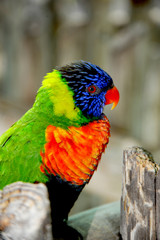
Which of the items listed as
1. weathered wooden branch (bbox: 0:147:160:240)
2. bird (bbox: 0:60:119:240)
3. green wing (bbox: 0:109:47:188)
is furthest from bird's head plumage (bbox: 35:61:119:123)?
weathered wooden branch (bbox: 0:147:160:240)

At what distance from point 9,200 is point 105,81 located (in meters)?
0.74

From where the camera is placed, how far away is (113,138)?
113 inches

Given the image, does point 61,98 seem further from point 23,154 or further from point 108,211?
point 108,211

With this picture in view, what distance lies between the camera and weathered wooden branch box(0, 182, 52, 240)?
76 centimetres

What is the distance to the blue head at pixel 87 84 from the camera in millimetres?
1312

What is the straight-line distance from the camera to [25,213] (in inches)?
30.3

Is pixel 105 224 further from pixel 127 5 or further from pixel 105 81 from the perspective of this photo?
pixel 127 5

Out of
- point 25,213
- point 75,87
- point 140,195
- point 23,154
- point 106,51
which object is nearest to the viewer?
point 25,213

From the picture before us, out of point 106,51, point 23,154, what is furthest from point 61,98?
point 106,51

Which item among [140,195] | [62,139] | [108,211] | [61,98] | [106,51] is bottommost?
[108,211]

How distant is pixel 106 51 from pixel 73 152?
1.78 m

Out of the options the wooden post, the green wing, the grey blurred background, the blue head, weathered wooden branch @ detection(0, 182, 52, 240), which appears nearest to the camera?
weathered wooden branch @ detection(0, 182, 52, 240)

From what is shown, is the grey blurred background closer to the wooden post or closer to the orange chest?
the orange chest

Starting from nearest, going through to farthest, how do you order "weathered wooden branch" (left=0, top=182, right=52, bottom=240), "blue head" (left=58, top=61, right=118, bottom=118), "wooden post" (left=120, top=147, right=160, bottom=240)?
1. "weathered wooden branch" (left=0, top=182, right=52, bottom=240)
2. "wooden post" (left=120, top=147, right=160, bottom=240)
3. "blue head" (left=58, top=61, right=118, bottom=118)
